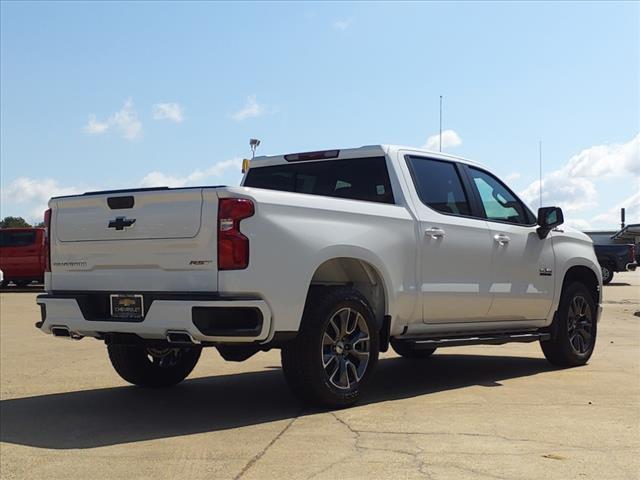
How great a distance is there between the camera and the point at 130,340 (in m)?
5.83

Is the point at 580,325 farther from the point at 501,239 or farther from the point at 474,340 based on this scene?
the point at 474,340

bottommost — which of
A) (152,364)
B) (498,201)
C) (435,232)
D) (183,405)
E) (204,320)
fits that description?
(183,405)

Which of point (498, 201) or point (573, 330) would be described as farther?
point (573, 330)

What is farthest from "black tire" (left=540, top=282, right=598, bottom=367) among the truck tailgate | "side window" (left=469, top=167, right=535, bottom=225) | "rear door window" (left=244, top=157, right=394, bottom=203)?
the truck tailgate

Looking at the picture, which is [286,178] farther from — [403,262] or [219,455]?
[219,455]

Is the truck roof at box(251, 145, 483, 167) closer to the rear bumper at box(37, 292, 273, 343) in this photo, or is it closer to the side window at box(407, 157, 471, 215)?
the side window at box(407, 157, 471, 215)

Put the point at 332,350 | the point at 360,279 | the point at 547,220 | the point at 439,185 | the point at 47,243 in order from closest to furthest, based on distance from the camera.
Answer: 1. the point at 332,350
2. the point at 47,243
3. the point at 360,279
4. the point at 439,185
5. the point at 547,220

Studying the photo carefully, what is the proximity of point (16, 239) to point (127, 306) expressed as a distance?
22695 mm

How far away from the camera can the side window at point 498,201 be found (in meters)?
7.86

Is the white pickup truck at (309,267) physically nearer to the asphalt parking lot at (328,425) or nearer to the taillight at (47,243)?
the taillight at (47,243)

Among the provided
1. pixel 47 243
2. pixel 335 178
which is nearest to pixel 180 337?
pixel 47 243

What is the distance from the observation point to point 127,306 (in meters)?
5.76

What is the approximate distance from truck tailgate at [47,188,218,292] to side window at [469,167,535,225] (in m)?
3.32

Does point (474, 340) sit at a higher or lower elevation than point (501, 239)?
lower
